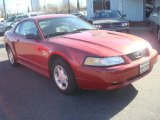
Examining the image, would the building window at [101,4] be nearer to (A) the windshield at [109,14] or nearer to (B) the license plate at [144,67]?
(A) the windshield at [109,14]

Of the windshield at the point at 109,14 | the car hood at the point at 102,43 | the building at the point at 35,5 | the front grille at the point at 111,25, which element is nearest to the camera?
the car hood at the point at 102,43

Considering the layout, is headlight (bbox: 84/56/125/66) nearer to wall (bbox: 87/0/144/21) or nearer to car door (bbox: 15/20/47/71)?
car door (bbox: 15/20/47/71)

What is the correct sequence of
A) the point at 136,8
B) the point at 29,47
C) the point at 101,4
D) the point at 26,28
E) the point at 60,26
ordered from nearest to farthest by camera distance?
1. the point at 60,26
2. the point at 29,47
3. the point at 26,28
4. the point at 136,8
5. the point at 101,4

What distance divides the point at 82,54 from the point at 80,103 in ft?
2.81

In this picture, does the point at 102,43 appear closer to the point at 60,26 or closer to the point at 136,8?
the point at 60,26

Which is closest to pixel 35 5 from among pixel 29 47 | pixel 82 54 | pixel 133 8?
pixel 133 8

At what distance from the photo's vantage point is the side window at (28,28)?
6.00 m

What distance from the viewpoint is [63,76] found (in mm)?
5098

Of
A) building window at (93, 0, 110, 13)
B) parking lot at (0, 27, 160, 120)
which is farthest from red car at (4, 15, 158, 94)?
building window at (93, 0, 110, 13)

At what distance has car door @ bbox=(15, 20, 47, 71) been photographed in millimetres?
5715

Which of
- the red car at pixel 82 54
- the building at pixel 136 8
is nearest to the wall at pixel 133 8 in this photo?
the building at pixel 136 8

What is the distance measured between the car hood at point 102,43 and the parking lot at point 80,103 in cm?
83

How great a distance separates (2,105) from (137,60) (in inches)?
99.7

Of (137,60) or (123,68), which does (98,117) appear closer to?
(123,68)
